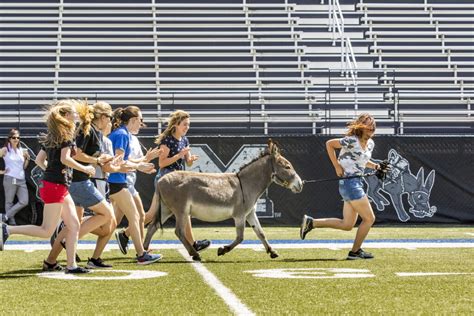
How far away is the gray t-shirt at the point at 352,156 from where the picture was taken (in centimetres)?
1077

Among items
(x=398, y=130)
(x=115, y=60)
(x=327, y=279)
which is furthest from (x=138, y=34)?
(x=327, y=279)

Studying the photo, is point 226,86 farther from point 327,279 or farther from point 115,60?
point 327,279

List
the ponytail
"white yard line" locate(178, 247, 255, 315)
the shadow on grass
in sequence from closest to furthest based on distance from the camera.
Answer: "white yard line" locate(178, 247, 255, 315) < the shadow on grass < the ponytail

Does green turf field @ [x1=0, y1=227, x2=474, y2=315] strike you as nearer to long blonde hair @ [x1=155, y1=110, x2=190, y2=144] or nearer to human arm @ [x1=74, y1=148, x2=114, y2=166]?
human arm @ [x1=74, y1=148, x2=114, y2=166]

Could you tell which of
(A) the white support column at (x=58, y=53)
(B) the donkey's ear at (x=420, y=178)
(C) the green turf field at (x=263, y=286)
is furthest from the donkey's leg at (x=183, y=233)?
(A) the white support column at (x=58, y=53)

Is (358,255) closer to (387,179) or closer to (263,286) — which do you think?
(263,286)

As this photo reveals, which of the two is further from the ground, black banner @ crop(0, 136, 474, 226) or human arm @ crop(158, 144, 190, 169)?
human arm @ crop(158, 144, 190, 169)

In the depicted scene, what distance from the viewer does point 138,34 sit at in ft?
83.8

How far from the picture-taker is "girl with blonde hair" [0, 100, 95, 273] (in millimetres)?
8602

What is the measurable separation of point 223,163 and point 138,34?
7.97 metres

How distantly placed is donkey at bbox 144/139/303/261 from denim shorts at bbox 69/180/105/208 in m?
1.40

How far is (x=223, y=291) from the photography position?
24.4 ft

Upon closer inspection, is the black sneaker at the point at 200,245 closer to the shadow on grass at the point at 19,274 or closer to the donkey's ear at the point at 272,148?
the donkey's ear at the point at 272,148

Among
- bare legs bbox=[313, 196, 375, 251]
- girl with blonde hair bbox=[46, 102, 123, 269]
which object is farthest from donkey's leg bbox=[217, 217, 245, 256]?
girl with blonde hair bbox=[46, 102, 123, 269]
